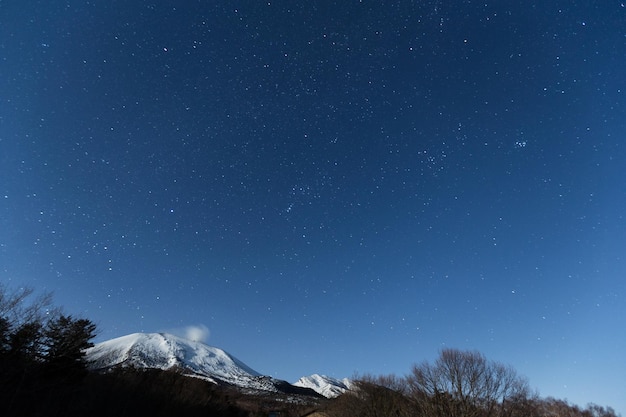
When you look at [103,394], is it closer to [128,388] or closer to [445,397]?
[128,388]

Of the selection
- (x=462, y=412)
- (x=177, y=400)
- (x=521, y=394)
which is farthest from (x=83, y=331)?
(x=521, y=394)

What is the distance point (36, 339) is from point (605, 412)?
5504 inches

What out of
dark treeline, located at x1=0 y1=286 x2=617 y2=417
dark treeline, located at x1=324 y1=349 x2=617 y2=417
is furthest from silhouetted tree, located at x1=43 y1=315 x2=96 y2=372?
dark treeline, located at x1=324 y1=349 x2=617 y2=417

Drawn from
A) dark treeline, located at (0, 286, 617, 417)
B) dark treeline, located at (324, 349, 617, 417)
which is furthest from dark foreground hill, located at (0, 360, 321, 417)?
dark treeline, located at (324, 349, 617, 417)

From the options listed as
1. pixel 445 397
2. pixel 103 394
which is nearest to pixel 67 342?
pixel 103 394

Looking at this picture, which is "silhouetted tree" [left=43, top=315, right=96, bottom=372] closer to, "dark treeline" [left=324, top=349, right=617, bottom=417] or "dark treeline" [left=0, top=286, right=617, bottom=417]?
"dark treeline" [left=0, top=286, right=617, bottom=417]

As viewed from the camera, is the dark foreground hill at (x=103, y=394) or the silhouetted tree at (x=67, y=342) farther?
the silhouetted tree at (x=67, y=342)

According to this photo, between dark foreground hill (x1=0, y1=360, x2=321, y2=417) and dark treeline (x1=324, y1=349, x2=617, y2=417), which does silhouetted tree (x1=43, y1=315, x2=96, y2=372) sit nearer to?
dark foreground hill (x1=0, y1=360, x2=321, y2=417)

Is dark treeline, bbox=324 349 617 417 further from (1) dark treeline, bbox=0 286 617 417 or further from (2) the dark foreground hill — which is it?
(2) the dark foreground hill

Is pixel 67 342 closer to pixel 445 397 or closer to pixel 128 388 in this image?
pixel 128 388

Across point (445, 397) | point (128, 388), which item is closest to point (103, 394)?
point (128, 388)

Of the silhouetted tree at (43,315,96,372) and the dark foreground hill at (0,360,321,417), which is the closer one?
the dark foreground hill at (0,360,321,417)

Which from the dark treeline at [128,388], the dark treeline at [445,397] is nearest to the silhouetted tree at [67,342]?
the dark treeline at [128,388]

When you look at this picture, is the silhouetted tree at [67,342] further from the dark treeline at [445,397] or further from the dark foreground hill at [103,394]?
the dark treeline at [445,397]
